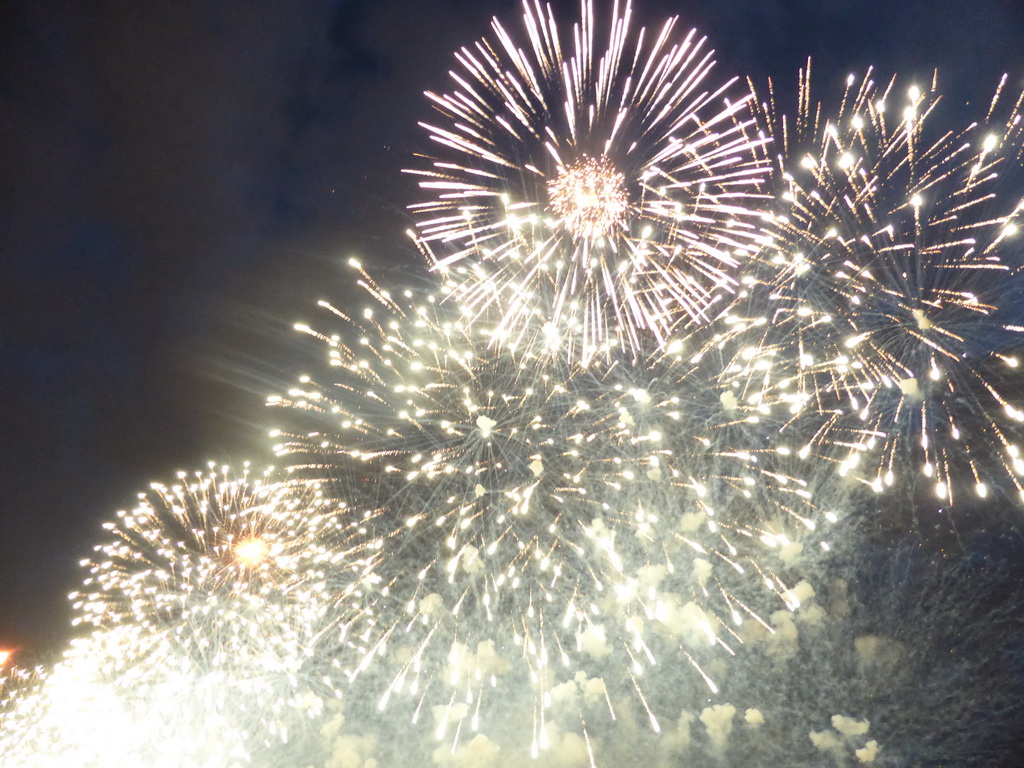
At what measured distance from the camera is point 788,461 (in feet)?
54.2

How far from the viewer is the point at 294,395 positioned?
36.9ft

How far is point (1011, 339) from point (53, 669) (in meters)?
30.2

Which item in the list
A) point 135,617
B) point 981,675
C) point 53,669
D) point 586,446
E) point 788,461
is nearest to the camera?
point 586,446

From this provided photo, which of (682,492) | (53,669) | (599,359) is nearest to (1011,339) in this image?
(682,492)

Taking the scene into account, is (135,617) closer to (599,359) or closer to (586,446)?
(586,446)

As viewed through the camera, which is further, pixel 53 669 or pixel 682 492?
pixel 53 669

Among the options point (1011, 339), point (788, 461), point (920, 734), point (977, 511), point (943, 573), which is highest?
point (1011, 339)

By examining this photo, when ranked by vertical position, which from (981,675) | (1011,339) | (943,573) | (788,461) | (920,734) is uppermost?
(1011,339)

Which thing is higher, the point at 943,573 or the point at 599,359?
the point at 599,359

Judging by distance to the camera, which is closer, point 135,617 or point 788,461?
point 135,617

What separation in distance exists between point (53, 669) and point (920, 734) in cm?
2721

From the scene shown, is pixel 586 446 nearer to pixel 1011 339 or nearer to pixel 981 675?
pixel 1011 339

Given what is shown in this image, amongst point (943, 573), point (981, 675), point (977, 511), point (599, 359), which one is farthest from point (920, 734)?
point (599, 359)

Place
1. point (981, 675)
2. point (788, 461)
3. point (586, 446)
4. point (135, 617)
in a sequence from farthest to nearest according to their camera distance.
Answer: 1. point (788, 461)
2. point (981, 675)
3. point (135, 617)
4. point (586, 446)
